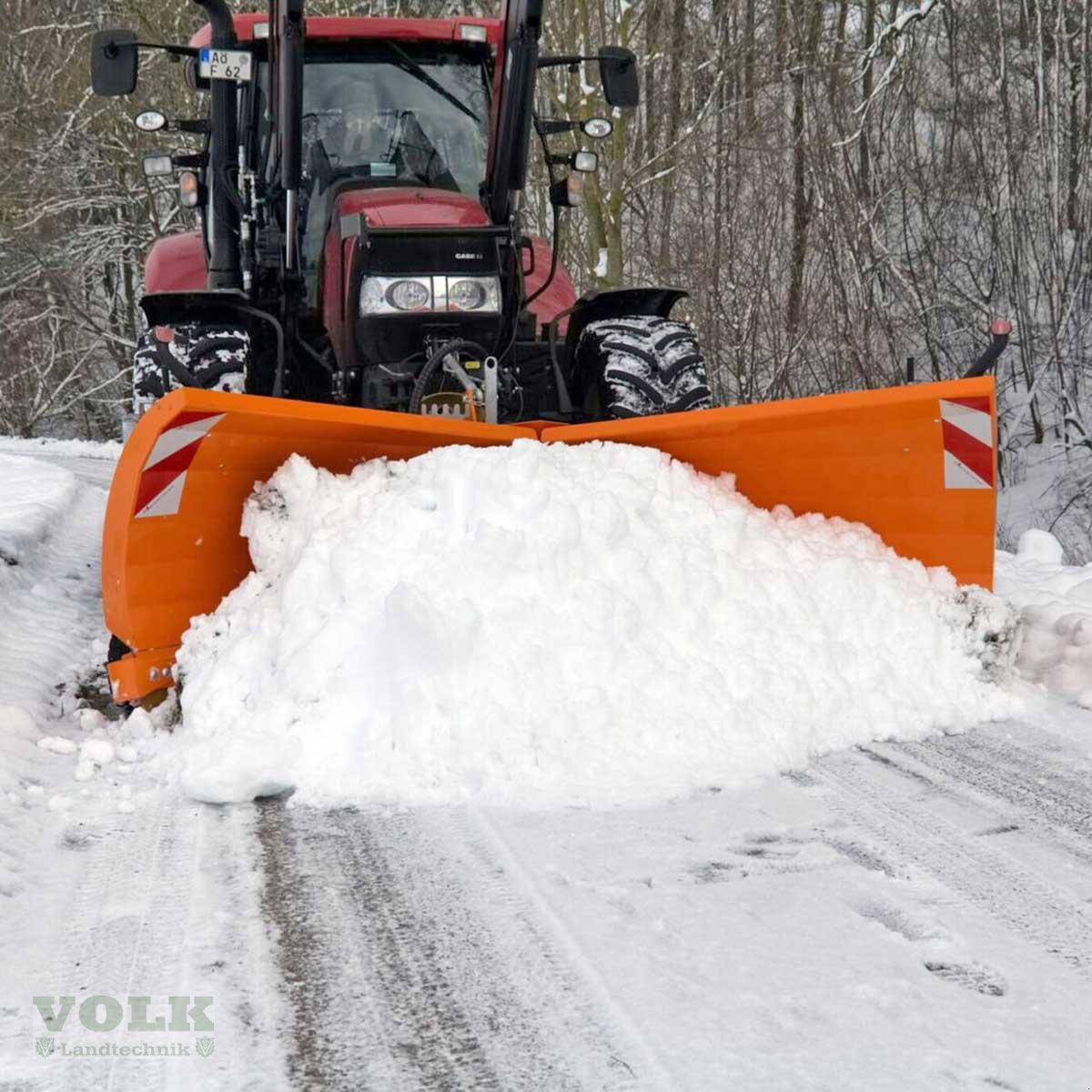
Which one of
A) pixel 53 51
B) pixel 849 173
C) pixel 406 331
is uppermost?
pixel 53 51

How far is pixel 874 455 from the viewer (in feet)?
12.4

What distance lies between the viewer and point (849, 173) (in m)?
10.0

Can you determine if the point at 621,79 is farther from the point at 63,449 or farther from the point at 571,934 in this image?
the point at 63,449

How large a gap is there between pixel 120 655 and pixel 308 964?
184cm

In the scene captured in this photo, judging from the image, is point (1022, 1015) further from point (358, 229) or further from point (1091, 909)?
point (358, 229)

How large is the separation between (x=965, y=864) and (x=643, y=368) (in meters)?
2.45

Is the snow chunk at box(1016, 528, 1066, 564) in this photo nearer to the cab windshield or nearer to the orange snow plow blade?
the orange snow plow blade

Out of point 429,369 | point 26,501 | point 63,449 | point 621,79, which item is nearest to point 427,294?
point 429,369

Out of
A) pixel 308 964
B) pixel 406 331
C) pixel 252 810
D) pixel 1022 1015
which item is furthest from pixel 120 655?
pixel 1022 1015

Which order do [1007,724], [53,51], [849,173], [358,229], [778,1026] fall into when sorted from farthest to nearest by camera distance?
[53,51] → [849,173] → [358,229] → [1007,724] → [778,1026]

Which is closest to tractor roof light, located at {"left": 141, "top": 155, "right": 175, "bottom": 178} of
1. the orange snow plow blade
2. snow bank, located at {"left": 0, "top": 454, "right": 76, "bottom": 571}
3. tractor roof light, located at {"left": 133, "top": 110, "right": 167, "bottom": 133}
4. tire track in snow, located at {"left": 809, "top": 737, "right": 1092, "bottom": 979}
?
tractor roof light, located at {"left": 133, "top": 110, "right": 167, "bottom": 133}

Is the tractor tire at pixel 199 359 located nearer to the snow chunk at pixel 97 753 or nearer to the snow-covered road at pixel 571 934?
the snow chunk at pixel 97 753

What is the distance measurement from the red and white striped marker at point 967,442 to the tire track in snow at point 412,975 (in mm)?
1940

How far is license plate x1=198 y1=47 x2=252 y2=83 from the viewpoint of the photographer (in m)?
4.32
